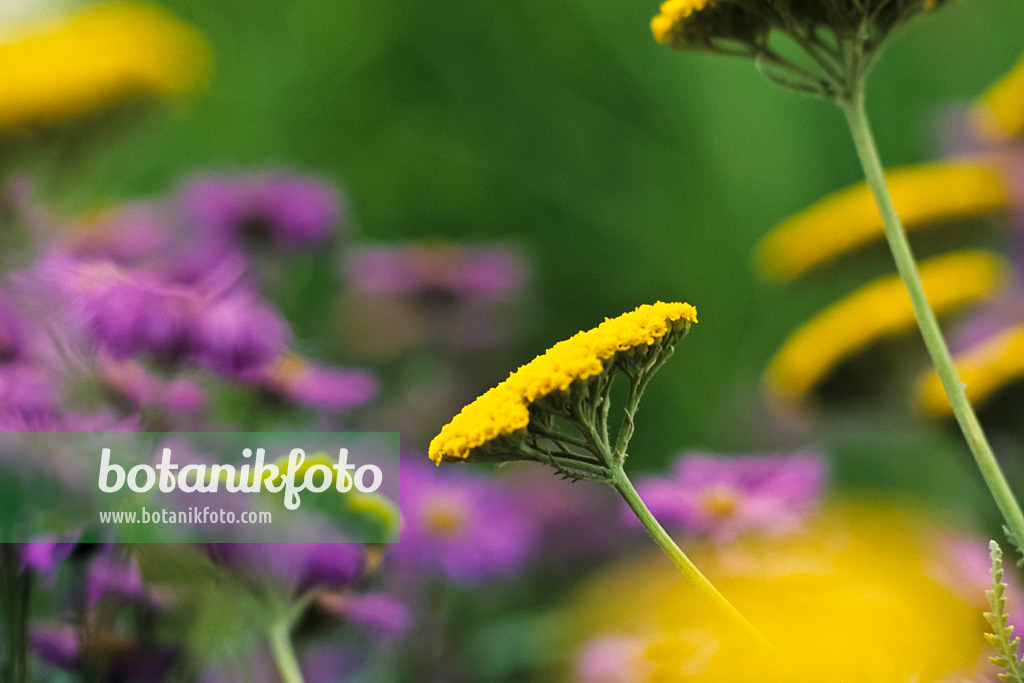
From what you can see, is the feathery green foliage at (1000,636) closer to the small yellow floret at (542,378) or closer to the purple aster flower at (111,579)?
the small yellow floret at (542,378)

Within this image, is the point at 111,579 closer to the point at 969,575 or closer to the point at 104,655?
the point at 104,655

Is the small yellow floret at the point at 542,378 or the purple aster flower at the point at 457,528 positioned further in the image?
the purple aster flower at the point at 457,528

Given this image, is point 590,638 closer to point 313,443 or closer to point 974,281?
point 313,443

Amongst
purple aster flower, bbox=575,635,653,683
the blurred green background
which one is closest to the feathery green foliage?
purple aster flower, bbox=575,635,653,683

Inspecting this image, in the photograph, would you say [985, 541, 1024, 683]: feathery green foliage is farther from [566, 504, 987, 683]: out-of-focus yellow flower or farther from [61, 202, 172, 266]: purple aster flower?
[61, 202, 172, 266]: purple aster flower

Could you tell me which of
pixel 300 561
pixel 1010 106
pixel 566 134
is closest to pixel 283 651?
pixel 300 561

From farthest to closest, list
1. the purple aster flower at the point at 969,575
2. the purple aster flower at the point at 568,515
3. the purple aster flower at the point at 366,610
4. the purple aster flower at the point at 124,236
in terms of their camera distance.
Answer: the purple aster flower at the point at 568,515 → the purple aster flower at the point at 124,236 → the purple aster flower at the point at 366,610 → the purple aster flower at the point at 969,575

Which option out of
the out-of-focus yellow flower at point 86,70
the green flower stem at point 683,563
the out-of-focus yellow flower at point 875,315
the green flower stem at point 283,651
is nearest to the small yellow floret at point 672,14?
the green flower stem at point 683,563
